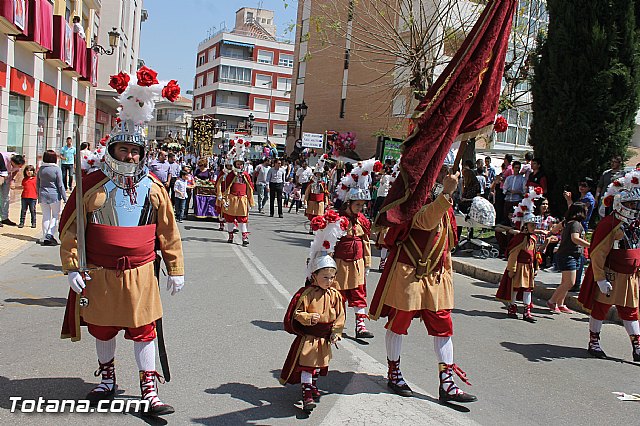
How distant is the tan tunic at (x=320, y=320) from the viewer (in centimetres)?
505

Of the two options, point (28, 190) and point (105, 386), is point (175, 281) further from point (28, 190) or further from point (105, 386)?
point (28, 190)

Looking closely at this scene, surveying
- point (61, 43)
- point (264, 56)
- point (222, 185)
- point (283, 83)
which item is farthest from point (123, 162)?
point (264, 56)

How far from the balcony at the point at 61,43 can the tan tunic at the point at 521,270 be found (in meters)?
18.4

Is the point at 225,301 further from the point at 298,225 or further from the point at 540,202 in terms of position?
the point at 298,225

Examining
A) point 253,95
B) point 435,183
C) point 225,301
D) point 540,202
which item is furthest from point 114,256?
point 253,95

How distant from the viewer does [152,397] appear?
4742 mm

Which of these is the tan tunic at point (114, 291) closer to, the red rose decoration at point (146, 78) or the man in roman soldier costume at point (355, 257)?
the red rose decoration at point (146, 78)

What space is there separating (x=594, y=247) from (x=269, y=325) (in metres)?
3.90

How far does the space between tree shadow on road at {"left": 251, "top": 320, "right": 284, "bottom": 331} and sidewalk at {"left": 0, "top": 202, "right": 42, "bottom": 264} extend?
5.69m

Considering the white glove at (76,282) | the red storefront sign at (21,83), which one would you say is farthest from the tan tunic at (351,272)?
the red storefront sign at (21,83)

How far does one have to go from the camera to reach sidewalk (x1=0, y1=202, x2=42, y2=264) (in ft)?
38.9

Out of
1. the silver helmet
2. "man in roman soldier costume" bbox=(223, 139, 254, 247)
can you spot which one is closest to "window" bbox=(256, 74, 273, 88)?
"man in roman soldier costume" bbox=(223, 139, 254, 247)

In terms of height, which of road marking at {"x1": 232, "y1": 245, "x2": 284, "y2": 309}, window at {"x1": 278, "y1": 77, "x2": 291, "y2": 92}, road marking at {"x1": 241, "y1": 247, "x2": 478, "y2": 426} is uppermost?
window at {"x1": 278, "y1": 77, "x2": 291, "y2": 92}

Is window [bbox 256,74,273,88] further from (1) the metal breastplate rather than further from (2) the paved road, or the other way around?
(1) the metal breastplate
